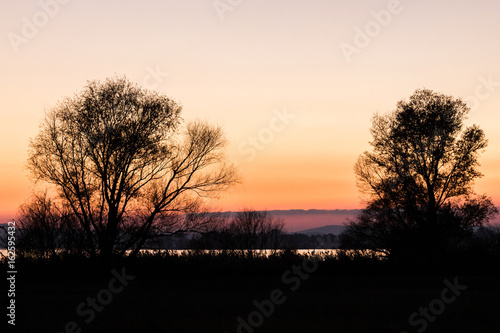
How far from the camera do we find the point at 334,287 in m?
26.0

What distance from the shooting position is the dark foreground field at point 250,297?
14398mm

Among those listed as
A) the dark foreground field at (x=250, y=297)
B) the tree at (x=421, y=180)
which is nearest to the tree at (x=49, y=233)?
the dark foreground field at (x=250, y=297)

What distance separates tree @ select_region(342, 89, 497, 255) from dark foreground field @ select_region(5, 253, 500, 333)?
7897mm

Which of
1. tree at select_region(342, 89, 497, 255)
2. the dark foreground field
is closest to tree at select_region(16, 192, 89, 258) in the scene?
the dark foreground field

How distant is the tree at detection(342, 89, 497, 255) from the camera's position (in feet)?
131

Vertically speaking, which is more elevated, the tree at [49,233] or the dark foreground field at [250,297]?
the tree at [49,233]

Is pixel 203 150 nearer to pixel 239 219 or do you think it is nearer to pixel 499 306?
pixel 499 306

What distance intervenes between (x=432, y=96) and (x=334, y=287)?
905 inches

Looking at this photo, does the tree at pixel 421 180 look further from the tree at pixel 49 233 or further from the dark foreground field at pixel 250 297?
the tree at pixel 49 233

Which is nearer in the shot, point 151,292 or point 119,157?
point 151,292

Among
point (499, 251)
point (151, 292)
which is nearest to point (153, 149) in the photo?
point (151, 292)

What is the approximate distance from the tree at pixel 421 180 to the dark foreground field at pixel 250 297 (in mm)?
7897

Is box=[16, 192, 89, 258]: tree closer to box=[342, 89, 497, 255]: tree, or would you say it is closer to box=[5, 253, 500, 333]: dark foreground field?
box=[5, 253, 500, 333]: dark foreground field

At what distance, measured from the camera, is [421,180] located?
4188cm
